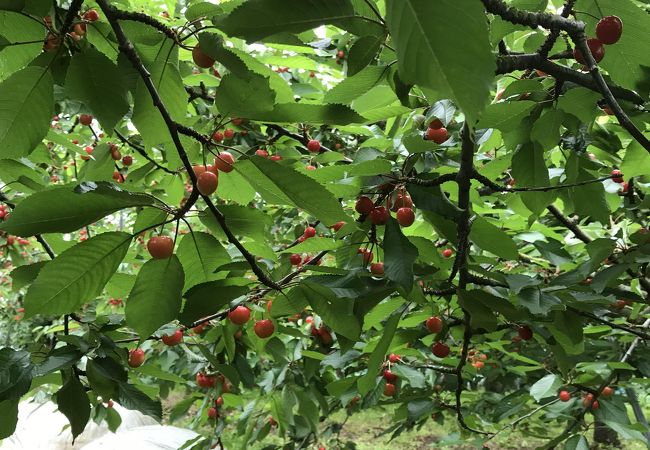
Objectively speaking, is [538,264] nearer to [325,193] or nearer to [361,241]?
[361,241]

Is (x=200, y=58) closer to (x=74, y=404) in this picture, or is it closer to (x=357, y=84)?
(x=357, y=84)

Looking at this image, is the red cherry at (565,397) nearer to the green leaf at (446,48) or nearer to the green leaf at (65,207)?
the green leaf at (65,207)

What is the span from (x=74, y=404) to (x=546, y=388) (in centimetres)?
155

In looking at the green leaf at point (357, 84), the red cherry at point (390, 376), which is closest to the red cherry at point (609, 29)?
the green leaf at point (357, 84)

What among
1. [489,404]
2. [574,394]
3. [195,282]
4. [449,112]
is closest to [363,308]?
[195,282]

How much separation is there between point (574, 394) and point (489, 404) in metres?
1.44

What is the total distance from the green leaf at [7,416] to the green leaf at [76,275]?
24 cm

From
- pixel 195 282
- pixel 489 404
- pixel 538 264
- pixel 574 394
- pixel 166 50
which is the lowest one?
pixel 489 404

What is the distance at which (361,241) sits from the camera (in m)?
1.20

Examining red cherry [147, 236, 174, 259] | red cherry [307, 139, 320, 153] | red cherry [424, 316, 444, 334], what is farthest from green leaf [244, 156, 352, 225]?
red cherry [307, 139, 320, 153]

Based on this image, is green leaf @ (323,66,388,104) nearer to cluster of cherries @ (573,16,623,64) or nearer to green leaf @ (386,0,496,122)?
cluster of cherries @ (573,16,623,64)

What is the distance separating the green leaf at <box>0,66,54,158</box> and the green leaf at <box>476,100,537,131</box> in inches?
30.0

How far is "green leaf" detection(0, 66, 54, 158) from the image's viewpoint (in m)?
0.78

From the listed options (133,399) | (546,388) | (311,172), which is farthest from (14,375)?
(546,388)
